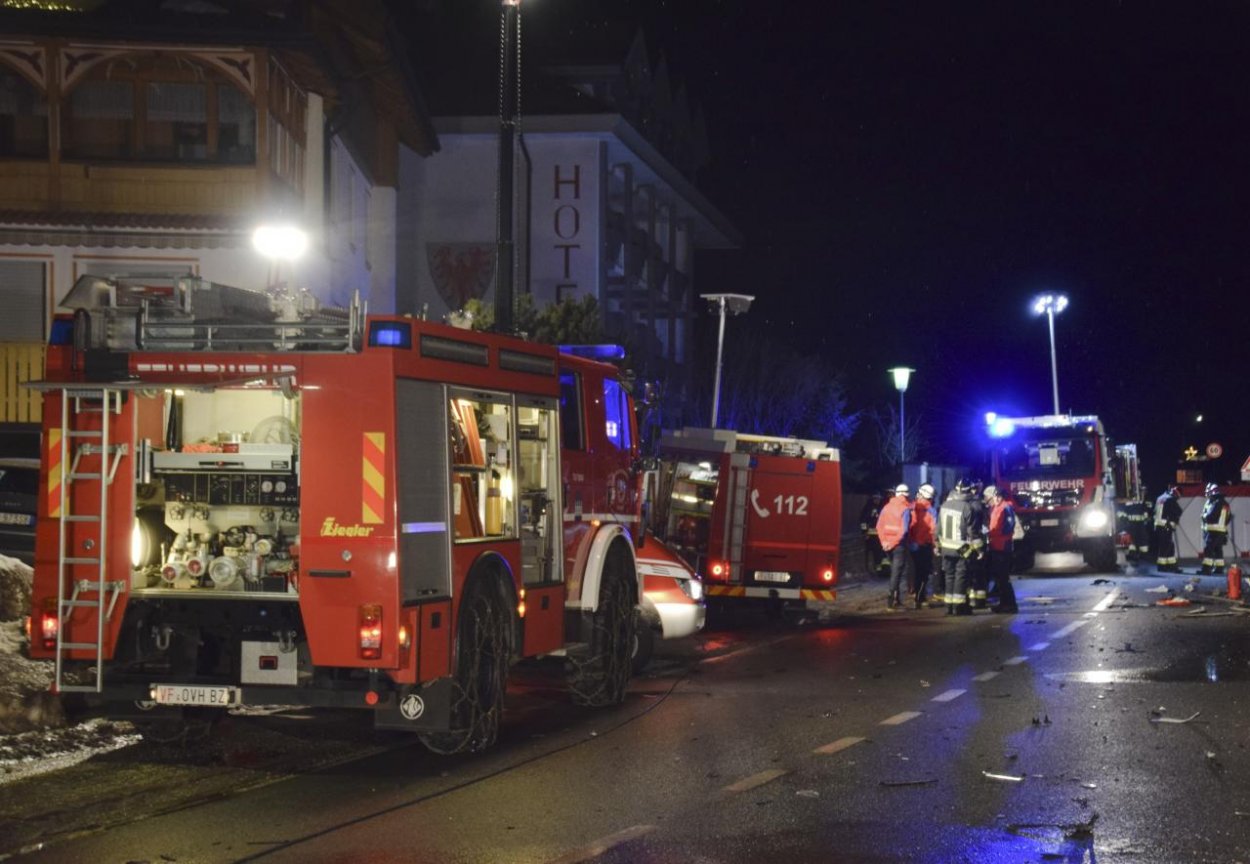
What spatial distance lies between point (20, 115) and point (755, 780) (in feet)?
66.1

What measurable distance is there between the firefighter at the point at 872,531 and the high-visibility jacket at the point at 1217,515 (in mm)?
5981

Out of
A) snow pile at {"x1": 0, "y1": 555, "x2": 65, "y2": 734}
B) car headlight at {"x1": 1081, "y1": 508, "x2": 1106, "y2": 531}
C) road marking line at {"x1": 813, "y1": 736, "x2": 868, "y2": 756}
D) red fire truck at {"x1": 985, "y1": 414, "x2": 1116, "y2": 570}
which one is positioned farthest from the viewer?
red fire truck at {"x1": 985, "y1": 414, "x2": 1116, "y2": 570}

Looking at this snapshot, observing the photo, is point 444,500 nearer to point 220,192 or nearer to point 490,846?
point 490,846

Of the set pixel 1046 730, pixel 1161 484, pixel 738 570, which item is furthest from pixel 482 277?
pixel 1161 484

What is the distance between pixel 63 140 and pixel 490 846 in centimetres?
2003

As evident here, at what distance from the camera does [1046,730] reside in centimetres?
1110

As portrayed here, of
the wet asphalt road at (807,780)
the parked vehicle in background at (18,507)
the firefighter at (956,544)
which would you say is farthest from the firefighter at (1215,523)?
the parked vehicle in background at (18,507)

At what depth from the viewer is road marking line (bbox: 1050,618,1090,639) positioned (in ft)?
60.3

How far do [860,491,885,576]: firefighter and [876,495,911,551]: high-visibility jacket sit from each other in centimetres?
205

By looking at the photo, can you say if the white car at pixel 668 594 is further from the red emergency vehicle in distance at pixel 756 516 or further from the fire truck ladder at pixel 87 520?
the fire truck ladder at pixel 87 520

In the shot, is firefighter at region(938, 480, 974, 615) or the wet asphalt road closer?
the wet asphalt road

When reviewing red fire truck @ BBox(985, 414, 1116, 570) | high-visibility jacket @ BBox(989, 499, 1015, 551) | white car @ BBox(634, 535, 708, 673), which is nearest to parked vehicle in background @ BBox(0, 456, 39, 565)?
white car @ BBox(634, 535, 708, 673)

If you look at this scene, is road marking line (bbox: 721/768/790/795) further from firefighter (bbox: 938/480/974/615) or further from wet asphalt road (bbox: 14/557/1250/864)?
firefighter (bbox: 938/480/974/615)

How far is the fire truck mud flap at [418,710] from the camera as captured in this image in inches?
379
